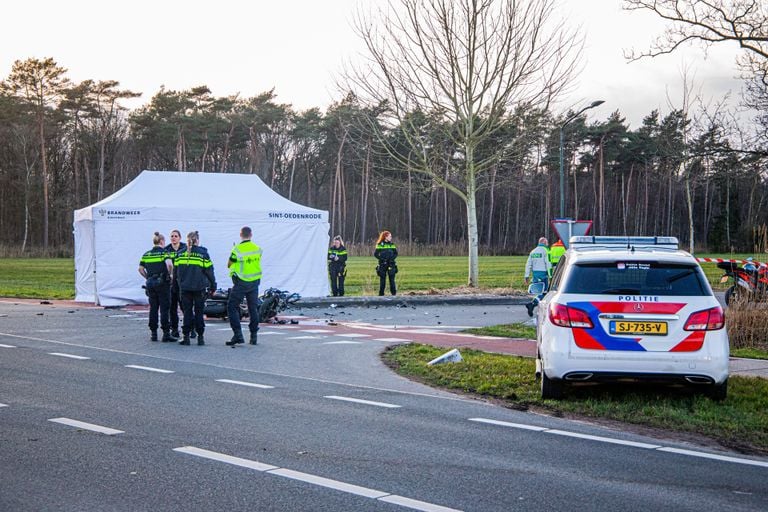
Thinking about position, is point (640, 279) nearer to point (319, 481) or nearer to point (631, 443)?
point (631, 443)

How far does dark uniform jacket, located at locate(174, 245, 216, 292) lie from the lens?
1435 cm

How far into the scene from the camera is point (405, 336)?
632 inches

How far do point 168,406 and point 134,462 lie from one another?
229 centimetres

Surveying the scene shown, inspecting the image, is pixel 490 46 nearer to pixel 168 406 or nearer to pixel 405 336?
pixel 405 336

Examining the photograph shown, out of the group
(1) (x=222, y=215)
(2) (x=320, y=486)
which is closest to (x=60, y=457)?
(2) (x=320, y=486)

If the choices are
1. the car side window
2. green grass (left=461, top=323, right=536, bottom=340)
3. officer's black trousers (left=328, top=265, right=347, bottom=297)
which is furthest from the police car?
officer's black trousers (left=328, top=265, right=347, bottom=297)

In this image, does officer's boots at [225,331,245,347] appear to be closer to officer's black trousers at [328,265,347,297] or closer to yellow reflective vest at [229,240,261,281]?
yellow reflective vest at [229,240,261,281]

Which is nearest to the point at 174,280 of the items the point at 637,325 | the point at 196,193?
the point at 196,193

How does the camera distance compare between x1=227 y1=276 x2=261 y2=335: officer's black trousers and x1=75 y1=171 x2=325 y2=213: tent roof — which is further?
x1=75 y1=171 x2=325 y2=213: tent roof

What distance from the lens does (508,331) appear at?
16.4 metres

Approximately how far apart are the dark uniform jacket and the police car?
23.7 ft

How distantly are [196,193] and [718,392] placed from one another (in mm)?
17504

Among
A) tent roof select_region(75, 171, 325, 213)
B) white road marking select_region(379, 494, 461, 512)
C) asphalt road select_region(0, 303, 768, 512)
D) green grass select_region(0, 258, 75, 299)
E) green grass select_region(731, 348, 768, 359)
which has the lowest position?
green grass select_region(731, 348, 768, 359)

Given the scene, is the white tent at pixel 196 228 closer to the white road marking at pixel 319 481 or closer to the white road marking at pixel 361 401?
the white road marking at pixel 361 401
